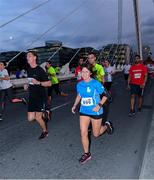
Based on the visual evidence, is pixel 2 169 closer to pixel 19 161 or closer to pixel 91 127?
pixel 19 161

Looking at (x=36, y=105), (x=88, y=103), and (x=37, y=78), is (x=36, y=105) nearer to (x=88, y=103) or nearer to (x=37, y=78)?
(x=37, y=78)

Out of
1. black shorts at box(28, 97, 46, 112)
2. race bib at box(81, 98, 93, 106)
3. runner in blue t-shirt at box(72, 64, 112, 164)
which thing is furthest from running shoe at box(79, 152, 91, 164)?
black shorts at box(28, 97, 46, 112)

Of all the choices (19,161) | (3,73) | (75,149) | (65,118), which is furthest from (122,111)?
(19,161)

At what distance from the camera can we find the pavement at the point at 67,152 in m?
5.14

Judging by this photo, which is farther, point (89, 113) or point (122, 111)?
point (122, 111)

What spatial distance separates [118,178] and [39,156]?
1.65 meters

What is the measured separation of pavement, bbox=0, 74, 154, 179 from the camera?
5137 mm

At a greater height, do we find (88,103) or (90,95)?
(90,95)

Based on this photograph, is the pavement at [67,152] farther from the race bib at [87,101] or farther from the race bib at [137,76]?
the race bib at [137,76]

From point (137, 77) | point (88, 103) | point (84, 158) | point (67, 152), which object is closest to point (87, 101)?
point (88, 103)

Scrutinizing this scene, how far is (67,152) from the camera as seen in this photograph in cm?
637

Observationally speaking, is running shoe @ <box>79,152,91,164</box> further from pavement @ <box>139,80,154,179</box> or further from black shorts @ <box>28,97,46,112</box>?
black shorts @ <box>28,97,46,112</box>

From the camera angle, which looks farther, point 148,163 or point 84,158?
point 84,158

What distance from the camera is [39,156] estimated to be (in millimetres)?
6078
